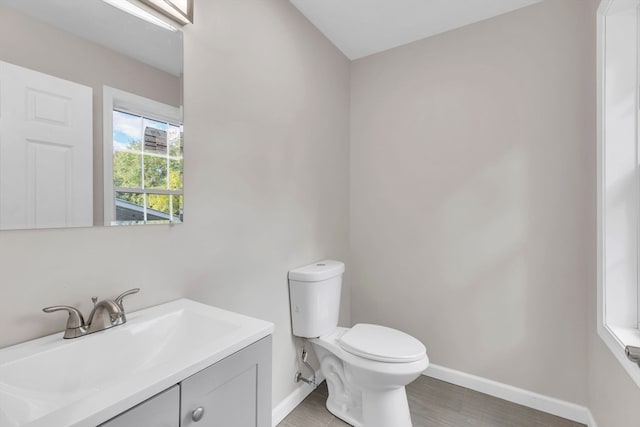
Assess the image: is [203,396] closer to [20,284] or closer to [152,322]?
[152,322]

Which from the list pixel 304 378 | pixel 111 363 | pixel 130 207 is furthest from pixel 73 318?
pixel 304 378

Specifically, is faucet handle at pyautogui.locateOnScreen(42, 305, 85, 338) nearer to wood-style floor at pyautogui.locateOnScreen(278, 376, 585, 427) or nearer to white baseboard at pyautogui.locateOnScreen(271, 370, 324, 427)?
white baseboard at pyautogui.locateOnScreen(271, 370, 324, 427)

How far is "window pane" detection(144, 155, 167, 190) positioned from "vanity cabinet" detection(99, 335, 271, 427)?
71 cm

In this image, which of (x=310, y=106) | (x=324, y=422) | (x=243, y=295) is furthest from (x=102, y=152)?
(x=324, y=422)

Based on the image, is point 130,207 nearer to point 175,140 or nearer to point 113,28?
point 175,140

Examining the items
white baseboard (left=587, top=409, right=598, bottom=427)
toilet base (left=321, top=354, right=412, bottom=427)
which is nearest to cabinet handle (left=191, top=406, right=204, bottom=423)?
toilet base (left=321, top=354, right=412, bottom=427)

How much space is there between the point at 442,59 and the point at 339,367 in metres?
2.17

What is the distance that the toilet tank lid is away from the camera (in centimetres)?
172

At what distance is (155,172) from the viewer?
1116 millimetres

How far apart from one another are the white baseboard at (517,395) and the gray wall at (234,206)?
111 centimetres

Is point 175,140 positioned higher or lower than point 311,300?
higher

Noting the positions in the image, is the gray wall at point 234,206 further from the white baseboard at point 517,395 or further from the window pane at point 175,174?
the white baseboard at point 517,395

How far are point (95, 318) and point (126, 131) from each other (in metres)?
0.63

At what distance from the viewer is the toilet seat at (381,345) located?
146 centimetres
